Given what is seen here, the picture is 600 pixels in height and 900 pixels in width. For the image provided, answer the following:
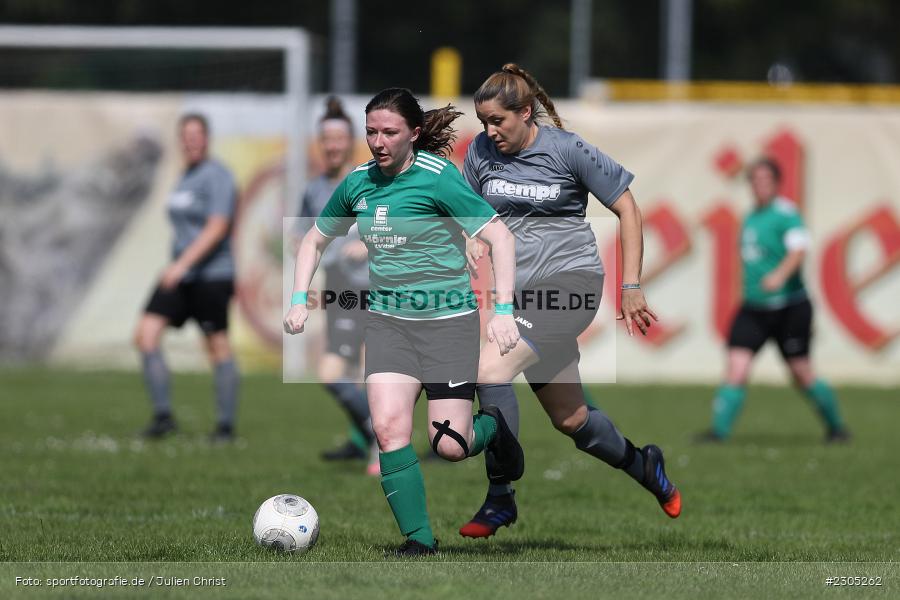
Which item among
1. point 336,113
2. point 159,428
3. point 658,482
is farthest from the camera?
point 159,428

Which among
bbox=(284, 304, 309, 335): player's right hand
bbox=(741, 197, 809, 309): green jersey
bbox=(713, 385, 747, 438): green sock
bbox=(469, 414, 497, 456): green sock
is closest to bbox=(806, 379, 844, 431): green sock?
bbox=(713, 385, 747, 438): green sock

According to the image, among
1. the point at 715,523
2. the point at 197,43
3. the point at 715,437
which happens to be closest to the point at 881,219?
the point at 715,437

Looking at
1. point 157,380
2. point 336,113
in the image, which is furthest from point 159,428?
point 336,113

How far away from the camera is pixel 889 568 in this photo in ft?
20.1

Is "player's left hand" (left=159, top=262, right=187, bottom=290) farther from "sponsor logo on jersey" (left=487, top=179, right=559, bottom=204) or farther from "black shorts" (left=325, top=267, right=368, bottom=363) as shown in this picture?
"sponsor logo on jersey" (left=487, top=179, right=559, bottom=204)

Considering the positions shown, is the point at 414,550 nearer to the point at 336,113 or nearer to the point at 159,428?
the point at 336,113

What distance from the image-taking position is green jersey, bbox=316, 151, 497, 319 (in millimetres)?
6195

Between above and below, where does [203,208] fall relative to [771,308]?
above

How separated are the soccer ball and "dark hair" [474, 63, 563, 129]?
6.39ft

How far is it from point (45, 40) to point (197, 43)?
1.64 m

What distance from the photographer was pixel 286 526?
6.39 metres

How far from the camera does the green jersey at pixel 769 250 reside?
12.0 m

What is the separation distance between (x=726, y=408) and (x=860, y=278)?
5880mm

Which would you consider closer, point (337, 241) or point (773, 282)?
point (337, 241)
